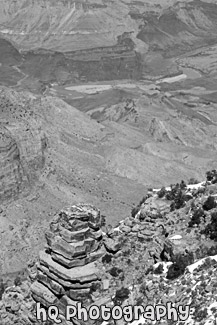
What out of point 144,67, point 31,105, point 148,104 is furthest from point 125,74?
point 31,105

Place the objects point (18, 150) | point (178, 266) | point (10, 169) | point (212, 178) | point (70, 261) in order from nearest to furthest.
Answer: point (178, 266)
point (70, 261)
point (212, 178)
point (10, 169)
point (18, 150)

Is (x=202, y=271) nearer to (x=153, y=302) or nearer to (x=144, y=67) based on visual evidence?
(x=153, y=302)

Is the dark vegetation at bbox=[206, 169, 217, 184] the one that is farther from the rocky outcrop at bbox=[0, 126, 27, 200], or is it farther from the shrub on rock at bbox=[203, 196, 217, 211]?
the rocky outcrop at bbox=[0, 126, 27, 200]

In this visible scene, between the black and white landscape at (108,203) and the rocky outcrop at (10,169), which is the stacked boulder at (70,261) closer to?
the black and white landscape at (108,203)

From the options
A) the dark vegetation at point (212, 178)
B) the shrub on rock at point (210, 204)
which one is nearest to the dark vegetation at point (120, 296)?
the shrub on rock at point (210, 204)

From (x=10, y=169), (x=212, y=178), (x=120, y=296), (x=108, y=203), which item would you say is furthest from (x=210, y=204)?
(x=108, y=203)

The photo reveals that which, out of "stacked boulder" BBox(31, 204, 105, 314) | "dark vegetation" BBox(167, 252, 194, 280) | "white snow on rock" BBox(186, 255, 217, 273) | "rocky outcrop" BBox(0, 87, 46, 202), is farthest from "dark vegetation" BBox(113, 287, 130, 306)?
"rocky outcrop" BBox(0, 87, 46, 202)

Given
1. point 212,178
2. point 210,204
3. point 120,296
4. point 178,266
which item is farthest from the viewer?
point 212,178

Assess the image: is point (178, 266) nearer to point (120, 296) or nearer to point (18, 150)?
point (120, 296)
